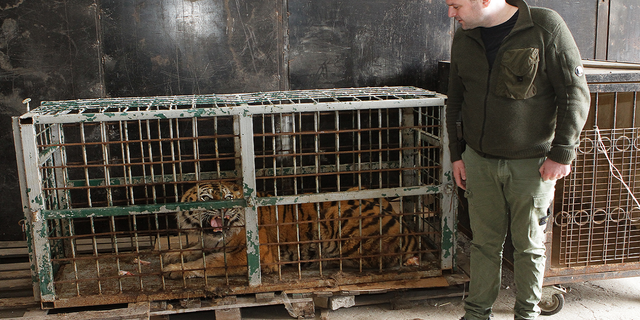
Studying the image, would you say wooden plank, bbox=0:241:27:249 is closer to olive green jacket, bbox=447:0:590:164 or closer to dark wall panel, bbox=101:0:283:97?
dark wall panel, bbox=101:0:283:97

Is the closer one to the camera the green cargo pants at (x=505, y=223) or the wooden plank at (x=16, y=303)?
the green cargo pants at (x=505, y=223)

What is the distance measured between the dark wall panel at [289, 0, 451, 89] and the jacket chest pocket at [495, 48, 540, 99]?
81.6 inches

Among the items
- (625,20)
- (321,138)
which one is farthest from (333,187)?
(625,20)

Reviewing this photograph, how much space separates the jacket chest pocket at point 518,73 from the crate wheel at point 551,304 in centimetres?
150

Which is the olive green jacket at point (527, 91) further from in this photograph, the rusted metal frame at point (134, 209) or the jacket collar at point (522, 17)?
the rusted metal frame at point (134, 209)

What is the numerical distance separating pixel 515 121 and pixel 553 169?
0.29 meters

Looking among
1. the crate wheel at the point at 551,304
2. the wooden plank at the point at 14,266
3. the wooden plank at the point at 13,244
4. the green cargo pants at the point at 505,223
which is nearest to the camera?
the green cargo pants at the point at 505,223

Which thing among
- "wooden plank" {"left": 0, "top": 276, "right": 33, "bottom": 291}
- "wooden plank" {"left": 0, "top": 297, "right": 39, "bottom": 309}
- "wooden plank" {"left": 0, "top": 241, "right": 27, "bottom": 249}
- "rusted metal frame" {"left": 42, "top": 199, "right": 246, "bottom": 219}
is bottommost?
"wooden plank" {"left": 0, "top": 297, "right": 39, "bottom": 309}

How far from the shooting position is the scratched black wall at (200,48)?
4.21m

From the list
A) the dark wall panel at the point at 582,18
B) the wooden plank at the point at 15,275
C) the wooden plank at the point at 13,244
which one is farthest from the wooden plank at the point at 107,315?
the dark wall panel at the point at 582,18

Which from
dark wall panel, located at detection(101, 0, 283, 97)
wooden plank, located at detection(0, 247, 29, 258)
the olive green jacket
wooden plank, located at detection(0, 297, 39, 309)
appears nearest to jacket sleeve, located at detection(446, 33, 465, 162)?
the olive green jacket

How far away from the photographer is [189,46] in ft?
14.3

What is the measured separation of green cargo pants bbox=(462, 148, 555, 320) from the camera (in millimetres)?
2727

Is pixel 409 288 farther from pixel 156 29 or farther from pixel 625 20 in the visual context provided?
pixel 625 20
